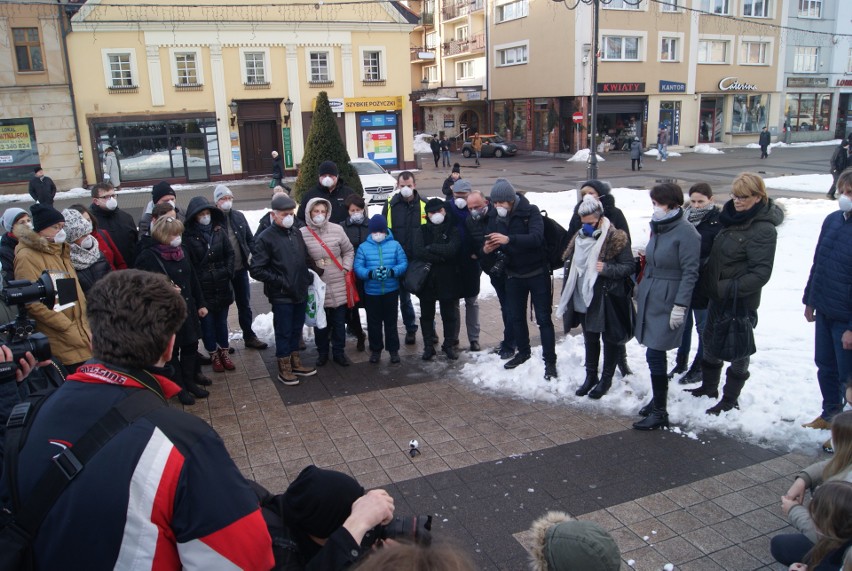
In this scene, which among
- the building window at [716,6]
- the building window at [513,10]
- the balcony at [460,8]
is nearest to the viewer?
the building window at [716,6]

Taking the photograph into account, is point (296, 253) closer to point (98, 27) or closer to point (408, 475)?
point (408, 475)

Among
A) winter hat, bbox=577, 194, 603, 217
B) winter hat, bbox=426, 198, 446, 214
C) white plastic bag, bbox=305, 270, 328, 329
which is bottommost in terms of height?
white plastic bag, bbox=305, 270, 328, 329

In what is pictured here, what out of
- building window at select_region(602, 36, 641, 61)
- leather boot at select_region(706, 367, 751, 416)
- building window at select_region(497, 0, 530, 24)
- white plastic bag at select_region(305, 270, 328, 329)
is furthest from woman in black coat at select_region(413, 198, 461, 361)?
building window at select_region(497, 0, 530, 24)

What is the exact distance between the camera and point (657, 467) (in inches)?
192

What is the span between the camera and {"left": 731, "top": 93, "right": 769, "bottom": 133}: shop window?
44125 mm

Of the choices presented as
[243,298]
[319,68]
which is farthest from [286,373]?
[319,68]

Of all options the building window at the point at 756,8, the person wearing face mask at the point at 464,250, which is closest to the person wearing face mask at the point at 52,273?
the person wearing face mask at the point at 464,250

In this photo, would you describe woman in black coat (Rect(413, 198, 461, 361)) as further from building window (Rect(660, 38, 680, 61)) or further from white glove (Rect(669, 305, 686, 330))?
building window (Rect(660, 38, 680, 61))

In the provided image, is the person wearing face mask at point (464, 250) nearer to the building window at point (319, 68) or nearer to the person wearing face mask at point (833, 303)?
the person wearing face mask at point (833, 303)

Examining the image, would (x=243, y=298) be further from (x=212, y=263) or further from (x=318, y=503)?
(x=318, y=503)

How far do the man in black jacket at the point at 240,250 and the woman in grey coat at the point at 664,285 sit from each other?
4.17m

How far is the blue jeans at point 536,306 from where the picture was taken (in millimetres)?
6566

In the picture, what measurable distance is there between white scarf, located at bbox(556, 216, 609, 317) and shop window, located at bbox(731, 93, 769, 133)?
43818 millimetres

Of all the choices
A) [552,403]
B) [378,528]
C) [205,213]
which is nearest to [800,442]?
[552,403]
